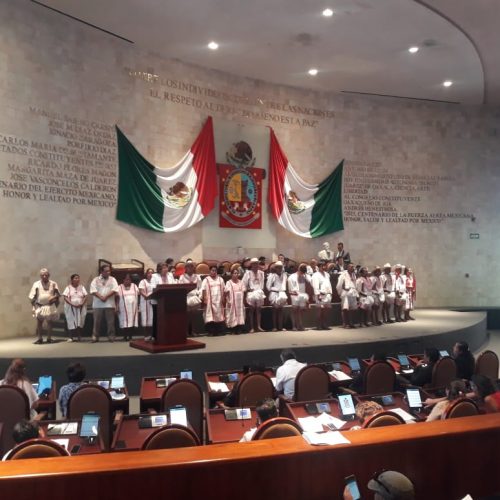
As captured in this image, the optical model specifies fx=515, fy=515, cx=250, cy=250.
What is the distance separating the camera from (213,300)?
33.8 feet

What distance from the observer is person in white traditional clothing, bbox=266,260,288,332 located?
10.9 meters

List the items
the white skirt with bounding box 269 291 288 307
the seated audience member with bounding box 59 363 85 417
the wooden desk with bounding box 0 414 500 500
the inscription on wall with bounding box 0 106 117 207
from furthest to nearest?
1. the white skirt with bounding box 269 291 288 307
2. the inscription on wall with bounding box 0 106 117 207
3. the seated audience member with bounding box 59 363 85 417
4. the wooden desk with bounding box 0 414 500 500

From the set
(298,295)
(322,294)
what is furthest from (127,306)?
(322,294)

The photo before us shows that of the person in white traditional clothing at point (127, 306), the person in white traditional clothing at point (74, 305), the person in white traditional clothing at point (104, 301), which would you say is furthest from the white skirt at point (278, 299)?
the person in white traditional clothing at point (74, 305)

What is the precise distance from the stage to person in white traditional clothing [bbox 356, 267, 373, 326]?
49 cm

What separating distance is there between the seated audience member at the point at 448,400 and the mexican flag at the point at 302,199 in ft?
32.3

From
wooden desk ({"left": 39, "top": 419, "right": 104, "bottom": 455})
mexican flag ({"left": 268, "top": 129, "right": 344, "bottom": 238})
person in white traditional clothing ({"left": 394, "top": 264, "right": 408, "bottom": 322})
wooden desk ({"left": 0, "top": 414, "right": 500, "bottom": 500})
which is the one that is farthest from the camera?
mexican flag ({"left": 268, "top": 129, "right": 344, "bottom": 238})

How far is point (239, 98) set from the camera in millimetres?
14383

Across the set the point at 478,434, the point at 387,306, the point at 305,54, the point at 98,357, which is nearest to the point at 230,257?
the point at 387,306

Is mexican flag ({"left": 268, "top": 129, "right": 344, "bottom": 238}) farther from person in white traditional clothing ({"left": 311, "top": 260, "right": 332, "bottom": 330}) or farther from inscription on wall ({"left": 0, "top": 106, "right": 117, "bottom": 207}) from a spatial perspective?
inscription on wall ({"left": 0, "top": 106, "right": 117, "bottom": 207})

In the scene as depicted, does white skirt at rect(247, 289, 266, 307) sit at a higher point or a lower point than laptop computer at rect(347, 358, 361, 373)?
higher

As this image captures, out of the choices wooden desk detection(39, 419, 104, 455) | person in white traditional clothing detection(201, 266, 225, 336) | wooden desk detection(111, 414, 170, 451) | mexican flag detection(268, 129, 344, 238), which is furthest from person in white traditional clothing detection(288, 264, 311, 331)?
wooden desk detection(39, 419, 104, 455)

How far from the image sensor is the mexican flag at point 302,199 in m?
14.6

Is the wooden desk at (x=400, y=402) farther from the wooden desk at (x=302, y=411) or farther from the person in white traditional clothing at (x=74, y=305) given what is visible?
the person in white traditional clothing at (x=74, y=305)
